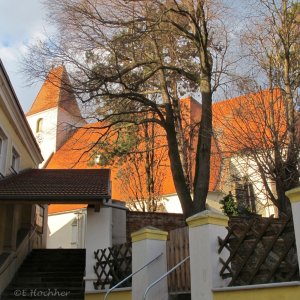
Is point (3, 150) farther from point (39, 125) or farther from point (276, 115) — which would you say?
point (39, 125)

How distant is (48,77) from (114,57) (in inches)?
93.8

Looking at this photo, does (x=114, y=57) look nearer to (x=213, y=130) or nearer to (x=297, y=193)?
(x=213, y=130)

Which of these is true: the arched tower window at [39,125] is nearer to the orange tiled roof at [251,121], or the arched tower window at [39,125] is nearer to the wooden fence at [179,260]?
the orange tiled roof at [251,121]

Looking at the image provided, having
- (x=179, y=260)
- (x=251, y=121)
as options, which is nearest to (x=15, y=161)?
(x=251, y=121)

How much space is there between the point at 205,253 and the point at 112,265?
4.14m

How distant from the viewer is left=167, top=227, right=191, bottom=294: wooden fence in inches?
353

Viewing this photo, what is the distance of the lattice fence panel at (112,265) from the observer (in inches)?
412

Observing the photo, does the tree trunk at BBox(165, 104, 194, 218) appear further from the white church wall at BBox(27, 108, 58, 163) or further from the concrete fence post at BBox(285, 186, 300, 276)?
the white church wall at BBox(27, 108, 58, 163)

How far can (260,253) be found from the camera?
6.83 meters

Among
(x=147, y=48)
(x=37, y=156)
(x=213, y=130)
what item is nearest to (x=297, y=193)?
(x=213, y=130)

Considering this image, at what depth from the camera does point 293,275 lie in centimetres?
612

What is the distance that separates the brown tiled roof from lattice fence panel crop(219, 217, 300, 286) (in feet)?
17.1

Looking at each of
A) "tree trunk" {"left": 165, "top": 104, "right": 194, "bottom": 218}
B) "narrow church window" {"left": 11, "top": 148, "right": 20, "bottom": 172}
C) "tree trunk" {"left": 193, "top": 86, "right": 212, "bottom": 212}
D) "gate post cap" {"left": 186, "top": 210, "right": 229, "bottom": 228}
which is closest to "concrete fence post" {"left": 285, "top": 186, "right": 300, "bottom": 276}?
"gate post cap" {"left": 186, "top": 210, "right": 229, "bottom": 228}

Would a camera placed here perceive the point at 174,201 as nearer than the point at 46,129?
Yes
